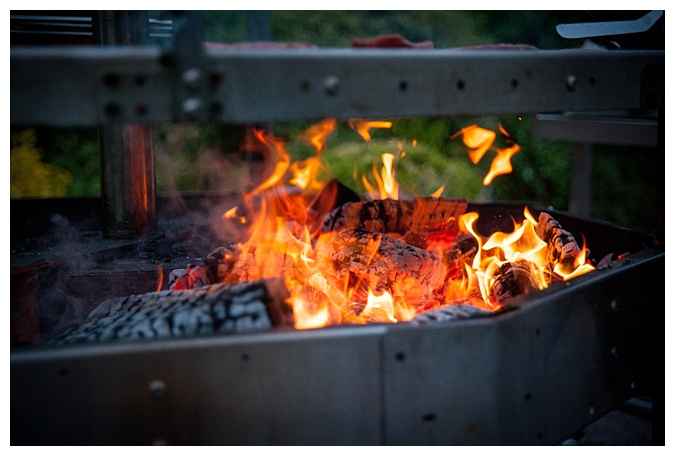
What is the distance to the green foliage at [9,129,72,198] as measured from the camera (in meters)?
5.81

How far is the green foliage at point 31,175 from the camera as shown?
5.81 m

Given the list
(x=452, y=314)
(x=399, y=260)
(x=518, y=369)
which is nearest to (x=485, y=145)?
(x=399, y=260)

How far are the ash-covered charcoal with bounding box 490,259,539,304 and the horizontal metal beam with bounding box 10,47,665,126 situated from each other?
A: 66cm

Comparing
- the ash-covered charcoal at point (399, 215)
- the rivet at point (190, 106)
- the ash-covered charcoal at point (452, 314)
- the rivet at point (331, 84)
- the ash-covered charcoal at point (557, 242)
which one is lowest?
the ash-covered charcoal at point (452, 314)

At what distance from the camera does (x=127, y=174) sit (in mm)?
2736

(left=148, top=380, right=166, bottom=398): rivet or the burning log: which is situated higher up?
the burning log

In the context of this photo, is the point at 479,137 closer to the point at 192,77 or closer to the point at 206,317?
the point at 206,317

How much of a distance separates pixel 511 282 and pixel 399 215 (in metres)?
0.68

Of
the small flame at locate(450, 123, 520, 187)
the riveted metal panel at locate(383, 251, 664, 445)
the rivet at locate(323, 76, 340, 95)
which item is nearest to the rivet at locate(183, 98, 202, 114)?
the rivet at locate(323, 76, 340, 95)

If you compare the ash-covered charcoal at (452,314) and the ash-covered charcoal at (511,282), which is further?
the ash-covered charcoal at (511,282)

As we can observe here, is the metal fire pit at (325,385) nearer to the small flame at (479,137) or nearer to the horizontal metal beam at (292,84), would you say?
the horizontal metal beam at (292,84)

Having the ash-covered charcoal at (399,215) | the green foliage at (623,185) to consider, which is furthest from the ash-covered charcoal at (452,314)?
the green foliage at (623,185)

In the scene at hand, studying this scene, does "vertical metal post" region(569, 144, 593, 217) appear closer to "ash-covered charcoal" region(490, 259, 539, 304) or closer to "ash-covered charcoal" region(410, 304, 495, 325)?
"ash-covered charcoal" region(490, 259, 539, 304)

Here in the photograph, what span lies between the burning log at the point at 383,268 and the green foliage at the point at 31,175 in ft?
14.0
